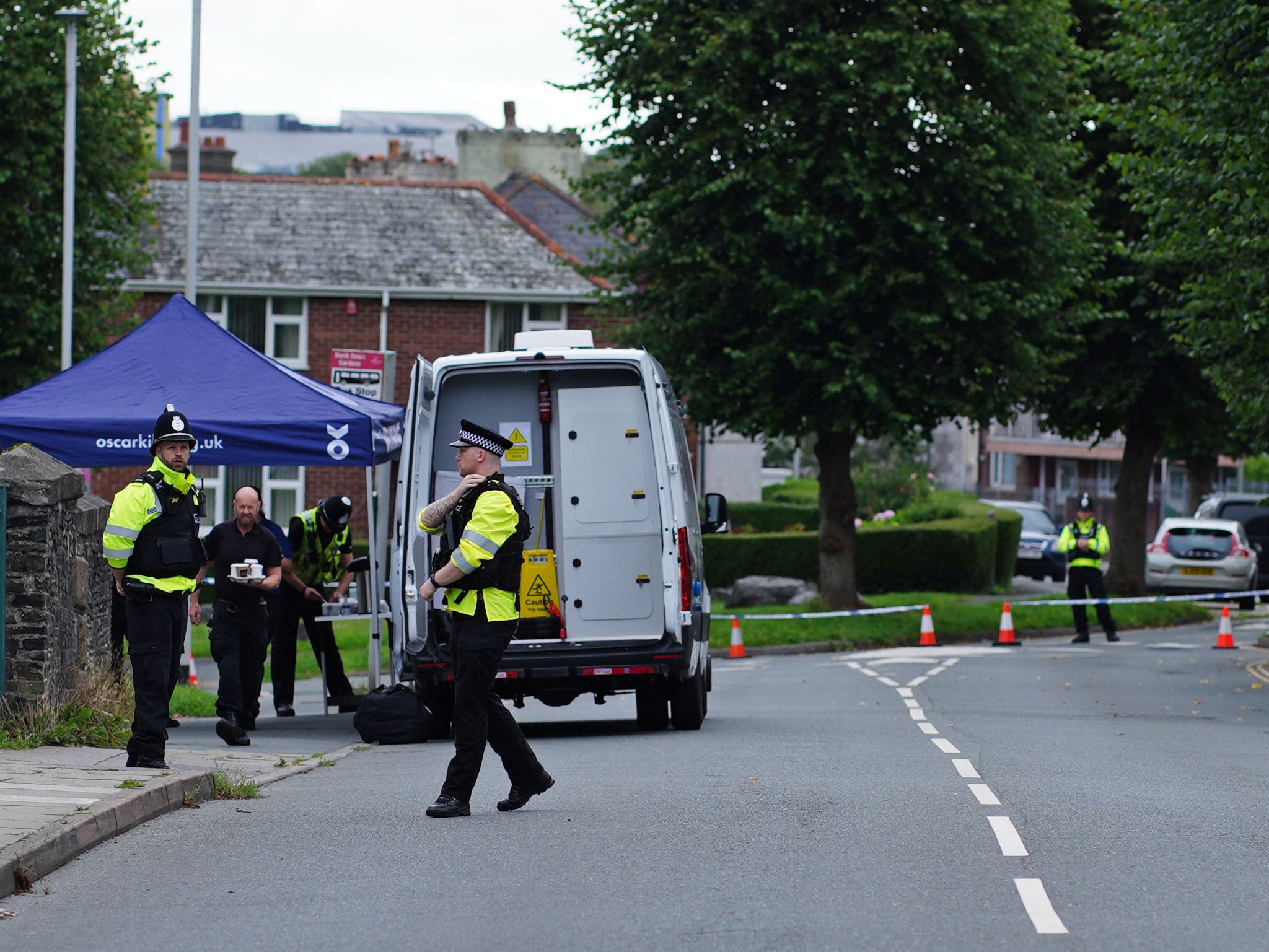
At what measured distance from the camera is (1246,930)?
6539 millimetres

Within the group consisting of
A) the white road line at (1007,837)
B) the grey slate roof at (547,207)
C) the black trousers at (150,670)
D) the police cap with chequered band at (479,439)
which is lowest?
the white road line at (1007,837)

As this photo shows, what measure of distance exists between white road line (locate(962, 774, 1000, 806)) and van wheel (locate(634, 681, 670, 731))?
→ 13.6 feet

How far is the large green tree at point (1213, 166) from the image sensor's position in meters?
17.2

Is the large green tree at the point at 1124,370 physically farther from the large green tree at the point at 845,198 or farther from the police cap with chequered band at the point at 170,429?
the police cap with chequered band at the point at 170,429

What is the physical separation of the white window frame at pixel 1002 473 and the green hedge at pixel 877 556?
144ft

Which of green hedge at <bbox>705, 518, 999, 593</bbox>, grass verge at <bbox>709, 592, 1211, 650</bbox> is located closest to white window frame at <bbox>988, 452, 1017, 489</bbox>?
green hedge at <bbox>705, 518, 999, 593</bbox>

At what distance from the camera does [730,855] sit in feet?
26.3

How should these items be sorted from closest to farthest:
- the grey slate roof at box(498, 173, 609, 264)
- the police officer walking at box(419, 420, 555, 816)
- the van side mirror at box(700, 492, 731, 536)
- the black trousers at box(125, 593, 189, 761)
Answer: the police officer walking at box(419, 420, 555, 816) < the black trousers at box(125, 593, 189, 761) < the van side mirror at box(700, 492, 731, 536) < the grey slate roof at box(498, 173, 609, 264)

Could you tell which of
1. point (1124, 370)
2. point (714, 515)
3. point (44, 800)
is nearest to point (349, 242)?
point (1124, 370)

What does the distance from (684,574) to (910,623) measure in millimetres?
14882

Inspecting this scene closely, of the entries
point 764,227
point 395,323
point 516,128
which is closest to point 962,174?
point 764,227

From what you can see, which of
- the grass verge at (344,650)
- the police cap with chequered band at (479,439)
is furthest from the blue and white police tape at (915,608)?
the police cap with chequered band at (479,439)

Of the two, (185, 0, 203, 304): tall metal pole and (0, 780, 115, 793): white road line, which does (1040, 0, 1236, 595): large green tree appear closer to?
(185, 0, 203, 304): tall metal pole

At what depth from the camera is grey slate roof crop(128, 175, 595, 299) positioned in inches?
1544
